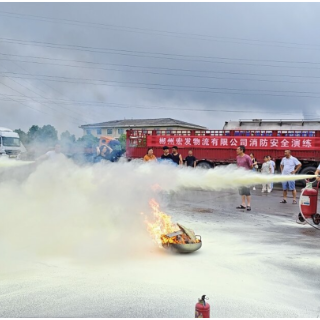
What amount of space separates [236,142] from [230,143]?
298 millimetres

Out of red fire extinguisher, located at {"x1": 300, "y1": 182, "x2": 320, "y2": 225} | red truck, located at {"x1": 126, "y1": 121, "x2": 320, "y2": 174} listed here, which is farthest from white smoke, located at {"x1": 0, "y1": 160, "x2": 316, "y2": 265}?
red truck, located at {"x1": 126, "y1": 121, "x2": 320, "y2": 174}

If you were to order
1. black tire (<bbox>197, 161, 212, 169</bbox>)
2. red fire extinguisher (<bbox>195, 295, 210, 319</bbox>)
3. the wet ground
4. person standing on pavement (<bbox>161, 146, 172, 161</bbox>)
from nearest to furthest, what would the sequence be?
red fire extinguisher (<bbox>195, 295, 210, 319</bbox>), the wet ground, person standing on pavement (<bbox>161, 146, 172, 161</bbox>), black tire (<bbox>197, 161, 212, 169</bbox>)

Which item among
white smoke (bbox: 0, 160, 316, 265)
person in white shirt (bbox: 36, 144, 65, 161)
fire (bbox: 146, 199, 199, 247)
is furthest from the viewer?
person in white shirt (bbox: 36, 144, 65, 161)

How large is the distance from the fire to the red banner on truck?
461 inches

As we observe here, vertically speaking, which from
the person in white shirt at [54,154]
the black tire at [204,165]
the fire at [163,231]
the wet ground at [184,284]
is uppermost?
the person in white shirt at [54,154]

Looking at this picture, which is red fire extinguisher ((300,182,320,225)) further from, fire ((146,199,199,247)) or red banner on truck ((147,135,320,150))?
red banner on truck ((147,135,320,150))

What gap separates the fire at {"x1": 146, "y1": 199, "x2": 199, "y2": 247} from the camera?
5391mm

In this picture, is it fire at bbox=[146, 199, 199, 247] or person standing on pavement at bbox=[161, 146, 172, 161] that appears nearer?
fire at bbox=[146, 199, 199, 247]

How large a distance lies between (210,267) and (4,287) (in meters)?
2.67

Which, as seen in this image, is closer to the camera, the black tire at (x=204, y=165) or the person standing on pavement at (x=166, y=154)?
the person standing on pavement at (x=166, y=154)

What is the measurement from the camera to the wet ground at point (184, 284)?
11.5 feet

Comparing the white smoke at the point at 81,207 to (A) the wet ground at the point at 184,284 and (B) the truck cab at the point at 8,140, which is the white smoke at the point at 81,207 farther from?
(B) the truck cab at the point at 8,140

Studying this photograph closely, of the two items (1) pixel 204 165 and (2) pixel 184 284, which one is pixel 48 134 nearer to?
(2) pixel 184 284

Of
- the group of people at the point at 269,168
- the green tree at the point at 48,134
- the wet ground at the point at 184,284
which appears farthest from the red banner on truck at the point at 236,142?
the wet ground at the point at 184,284
